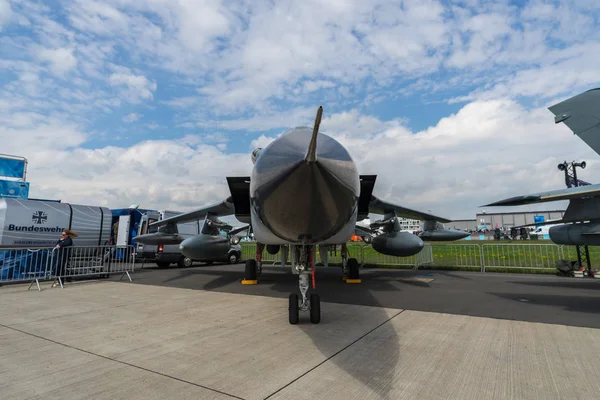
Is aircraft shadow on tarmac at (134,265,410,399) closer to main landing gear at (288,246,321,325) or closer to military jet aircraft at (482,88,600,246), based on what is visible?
main landing gear at (288,246,321,325)

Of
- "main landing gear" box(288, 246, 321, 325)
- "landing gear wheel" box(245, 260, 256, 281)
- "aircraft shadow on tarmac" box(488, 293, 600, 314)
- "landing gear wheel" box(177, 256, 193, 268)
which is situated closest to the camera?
"main landing gear" box(288, 246, 321, 325)

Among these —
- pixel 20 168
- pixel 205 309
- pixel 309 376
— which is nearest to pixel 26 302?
pixel 205 309

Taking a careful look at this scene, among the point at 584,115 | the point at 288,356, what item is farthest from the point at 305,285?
the point at 584,115

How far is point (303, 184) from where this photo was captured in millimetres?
2600

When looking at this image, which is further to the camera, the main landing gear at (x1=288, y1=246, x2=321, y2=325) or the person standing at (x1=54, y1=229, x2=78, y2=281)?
the person standing at (x1=54, y1=229, x2=78, y2=281)

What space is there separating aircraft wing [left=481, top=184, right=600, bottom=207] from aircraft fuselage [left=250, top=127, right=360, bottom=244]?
467 cm

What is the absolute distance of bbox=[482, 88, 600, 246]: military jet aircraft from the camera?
18.5 ft

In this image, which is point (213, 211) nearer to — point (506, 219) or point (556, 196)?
point (556, 196)

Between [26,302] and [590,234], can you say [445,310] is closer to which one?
[590,234]

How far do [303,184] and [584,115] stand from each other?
751 cm

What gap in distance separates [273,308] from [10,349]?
144 inches

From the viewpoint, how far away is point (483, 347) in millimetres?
3465

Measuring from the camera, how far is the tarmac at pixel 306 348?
99.8 inches

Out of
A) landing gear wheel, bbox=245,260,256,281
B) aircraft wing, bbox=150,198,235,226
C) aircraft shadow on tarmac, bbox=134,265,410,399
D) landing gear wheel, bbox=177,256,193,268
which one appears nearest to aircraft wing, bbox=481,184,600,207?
aircraft shadow on tarmac, bbox=134,265,410,399
